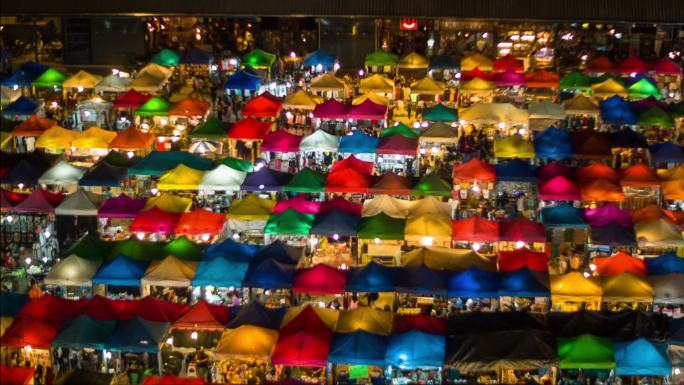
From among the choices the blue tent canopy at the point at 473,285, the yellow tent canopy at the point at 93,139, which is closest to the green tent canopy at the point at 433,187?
the blue tent canopy at the point at 473,285

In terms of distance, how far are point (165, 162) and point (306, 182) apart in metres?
3.37

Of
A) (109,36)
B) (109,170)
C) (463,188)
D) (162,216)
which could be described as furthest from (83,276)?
(109,36)

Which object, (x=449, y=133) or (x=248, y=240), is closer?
(x=248, y=240)

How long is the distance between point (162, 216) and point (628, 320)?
9.50m

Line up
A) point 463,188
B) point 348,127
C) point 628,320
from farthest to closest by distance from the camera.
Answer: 1. point 348,127
2. point 463,188
3. point 628,320

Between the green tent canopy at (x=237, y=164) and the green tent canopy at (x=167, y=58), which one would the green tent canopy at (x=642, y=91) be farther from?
the green tent canopy at (x=167, y=58)

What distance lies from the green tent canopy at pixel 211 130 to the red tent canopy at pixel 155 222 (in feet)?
11.4

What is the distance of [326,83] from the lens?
84.9 ft

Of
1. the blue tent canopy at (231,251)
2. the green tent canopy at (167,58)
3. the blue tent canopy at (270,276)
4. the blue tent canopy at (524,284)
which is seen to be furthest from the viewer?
the green tent canopy at (167,58)

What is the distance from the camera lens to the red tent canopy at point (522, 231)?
20.1 meters

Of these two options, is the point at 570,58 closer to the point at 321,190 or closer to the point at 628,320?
the point at 321,190

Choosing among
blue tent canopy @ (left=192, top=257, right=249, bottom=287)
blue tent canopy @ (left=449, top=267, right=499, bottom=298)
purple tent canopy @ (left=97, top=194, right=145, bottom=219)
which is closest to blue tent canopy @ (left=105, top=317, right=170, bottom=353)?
blue tent canopy @ (left=192, top=257, right=249, bottom=287)

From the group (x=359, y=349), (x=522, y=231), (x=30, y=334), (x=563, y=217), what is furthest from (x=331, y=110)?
(x=30, y=334)

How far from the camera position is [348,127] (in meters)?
24.8
